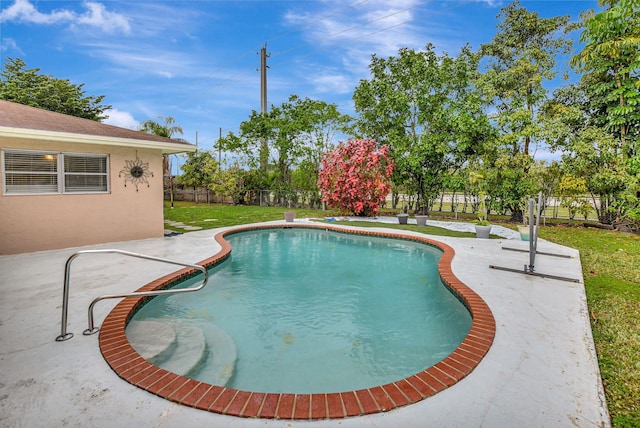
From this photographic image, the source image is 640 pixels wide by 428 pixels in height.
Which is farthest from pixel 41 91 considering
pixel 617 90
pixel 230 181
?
pixel 617 90

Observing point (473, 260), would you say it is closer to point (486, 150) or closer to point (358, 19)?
point (486, 150)

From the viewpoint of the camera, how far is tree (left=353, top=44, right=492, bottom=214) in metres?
13.7

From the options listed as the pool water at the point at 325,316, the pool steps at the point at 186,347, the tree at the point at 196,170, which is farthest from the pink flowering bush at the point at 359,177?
the tree at the point at 196,170

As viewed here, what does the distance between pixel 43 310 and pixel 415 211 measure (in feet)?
48.6

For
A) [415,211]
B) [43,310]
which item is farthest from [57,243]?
[415,211]

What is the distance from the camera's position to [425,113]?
48.3ft

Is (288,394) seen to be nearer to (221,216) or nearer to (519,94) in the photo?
(221,216)

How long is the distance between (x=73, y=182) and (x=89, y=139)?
3.87 feet

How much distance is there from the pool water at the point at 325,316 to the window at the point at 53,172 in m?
3.72

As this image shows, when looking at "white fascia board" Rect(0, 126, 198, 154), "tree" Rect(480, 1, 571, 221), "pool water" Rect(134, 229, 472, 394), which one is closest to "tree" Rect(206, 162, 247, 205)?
"white fascia board" Rect(0, 126, 198, 154)

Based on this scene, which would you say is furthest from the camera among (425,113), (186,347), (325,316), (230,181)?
(230,181)

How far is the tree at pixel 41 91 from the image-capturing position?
19078 mm

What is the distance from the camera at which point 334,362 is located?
319cm

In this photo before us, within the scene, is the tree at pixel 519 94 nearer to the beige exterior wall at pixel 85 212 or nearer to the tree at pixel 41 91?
the beige exterior wall at pixel 85 212
